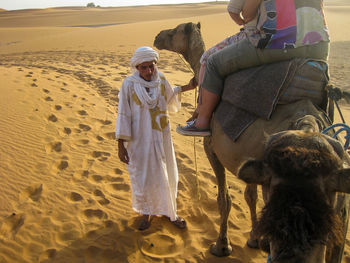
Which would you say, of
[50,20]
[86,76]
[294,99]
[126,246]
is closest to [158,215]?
[126,246]

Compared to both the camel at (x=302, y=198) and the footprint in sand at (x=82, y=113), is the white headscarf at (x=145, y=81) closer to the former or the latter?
the camel at (x=302, y=198)

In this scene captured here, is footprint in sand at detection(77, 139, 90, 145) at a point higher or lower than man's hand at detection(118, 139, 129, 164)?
lower

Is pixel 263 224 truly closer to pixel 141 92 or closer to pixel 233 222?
pixel 141 92

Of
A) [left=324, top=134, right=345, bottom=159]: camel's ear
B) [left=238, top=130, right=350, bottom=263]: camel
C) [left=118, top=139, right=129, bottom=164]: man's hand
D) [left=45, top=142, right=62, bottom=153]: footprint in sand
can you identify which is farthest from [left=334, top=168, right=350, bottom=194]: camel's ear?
[left=45, top=142, right=62, bottom=153]: footprint in sand

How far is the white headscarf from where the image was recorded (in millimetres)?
3381

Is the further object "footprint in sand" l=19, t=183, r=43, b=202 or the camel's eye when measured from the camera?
"footprint in sand" l=19, t=183, r=43, b=202

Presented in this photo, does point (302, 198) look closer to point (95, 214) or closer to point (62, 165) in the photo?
point (95, 214)

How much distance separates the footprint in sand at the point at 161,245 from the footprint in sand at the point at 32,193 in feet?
6.11

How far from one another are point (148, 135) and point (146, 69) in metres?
0.76

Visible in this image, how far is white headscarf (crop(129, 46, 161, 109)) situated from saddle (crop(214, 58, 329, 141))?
944 mm

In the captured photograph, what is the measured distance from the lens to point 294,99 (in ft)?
8.04

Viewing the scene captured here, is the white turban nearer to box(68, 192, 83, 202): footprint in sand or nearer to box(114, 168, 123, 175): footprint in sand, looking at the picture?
box(68, 192, 83, 202): footprint in sand

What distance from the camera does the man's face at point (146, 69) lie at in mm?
3454

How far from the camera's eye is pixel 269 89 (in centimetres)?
257
